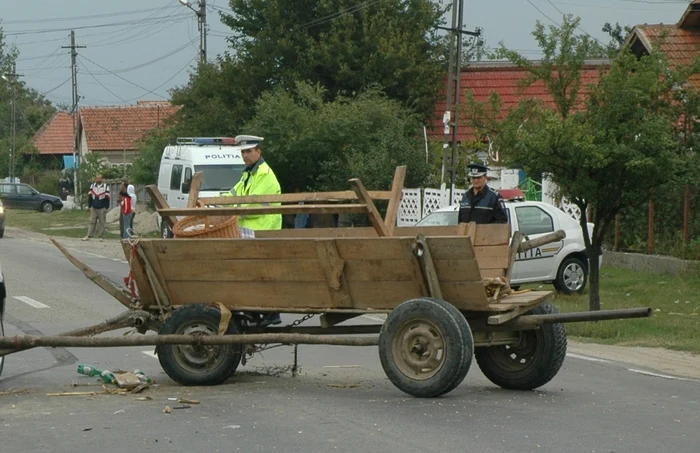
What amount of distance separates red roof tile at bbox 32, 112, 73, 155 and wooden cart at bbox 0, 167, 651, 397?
80833mm

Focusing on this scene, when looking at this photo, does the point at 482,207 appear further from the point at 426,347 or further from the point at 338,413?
the point at 338,413

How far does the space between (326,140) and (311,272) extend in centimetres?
2405

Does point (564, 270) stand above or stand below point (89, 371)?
above

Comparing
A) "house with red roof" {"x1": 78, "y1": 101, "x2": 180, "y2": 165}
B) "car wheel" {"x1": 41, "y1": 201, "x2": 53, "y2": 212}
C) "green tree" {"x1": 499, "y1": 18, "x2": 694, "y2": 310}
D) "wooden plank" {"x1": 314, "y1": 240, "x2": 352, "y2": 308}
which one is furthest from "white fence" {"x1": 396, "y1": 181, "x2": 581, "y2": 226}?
"house with red roof" {"x1": 78, "y1": 101, "x2": 180, "y2": 165}

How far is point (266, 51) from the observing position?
133 ft

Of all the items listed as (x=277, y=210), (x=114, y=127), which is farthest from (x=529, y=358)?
(x=114, y=127)

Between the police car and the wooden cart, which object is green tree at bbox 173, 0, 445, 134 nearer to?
the police car

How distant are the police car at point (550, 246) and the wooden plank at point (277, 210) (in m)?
10.4

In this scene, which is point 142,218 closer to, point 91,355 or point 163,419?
point 91,355

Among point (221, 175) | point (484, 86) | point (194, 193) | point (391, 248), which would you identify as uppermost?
point (484, 86)

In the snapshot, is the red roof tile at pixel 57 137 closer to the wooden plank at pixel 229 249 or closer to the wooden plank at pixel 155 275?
the wooden plank at pixel 155 275

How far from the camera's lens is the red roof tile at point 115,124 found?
270ft

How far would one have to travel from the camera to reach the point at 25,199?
6262 cm

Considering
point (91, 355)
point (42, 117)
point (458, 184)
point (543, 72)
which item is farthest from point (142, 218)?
point (42, 117)
